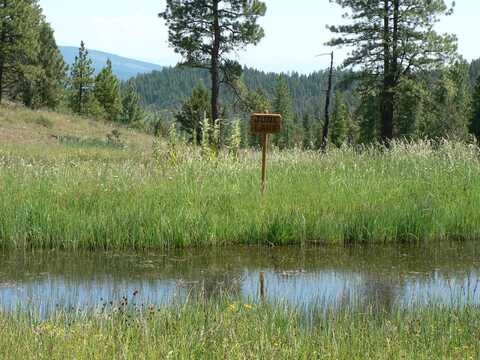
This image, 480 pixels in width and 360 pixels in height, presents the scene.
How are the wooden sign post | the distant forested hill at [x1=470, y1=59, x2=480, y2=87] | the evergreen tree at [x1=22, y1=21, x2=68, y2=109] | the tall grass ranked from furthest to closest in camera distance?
the distant forested hill at [x1=470, y1=59, x2=480, y2=87] < the evergreen tree at [x1=22, y1=21, x2=68, y2=109] < the wooden sign post < the tall grass

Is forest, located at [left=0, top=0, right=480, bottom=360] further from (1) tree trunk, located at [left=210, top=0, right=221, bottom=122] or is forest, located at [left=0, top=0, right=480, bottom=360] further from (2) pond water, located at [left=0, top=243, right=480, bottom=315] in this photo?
(1) tree trunk, located at [left=210, top=0, right=221, bottom=122]

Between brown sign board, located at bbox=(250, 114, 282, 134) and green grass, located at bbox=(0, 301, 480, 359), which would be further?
brown sign board, located at bbox=(250, 114, 282, 134)

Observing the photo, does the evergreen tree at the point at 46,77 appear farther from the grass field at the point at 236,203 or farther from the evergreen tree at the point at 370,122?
the grass field at the point at 236,203

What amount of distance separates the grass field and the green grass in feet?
11.2

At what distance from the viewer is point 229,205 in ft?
30.8

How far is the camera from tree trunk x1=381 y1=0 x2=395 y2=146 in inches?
1056

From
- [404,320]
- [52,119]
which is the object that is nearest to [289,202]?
[404,320]

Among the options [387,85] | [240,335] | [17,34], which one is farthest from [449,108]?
[240,335]

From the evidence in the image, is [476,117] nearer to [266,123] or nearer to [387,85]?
[387,85]

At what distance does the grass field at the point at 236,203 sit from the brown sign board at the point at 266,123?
99 centimetres

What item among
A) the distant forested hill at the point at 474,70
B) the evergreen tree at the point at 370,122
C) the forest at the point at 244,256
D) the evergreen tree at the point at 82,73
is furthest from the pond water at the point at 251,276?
the distant forested hill at the point at 474,70

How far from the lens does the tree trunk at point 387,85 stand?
26828mm

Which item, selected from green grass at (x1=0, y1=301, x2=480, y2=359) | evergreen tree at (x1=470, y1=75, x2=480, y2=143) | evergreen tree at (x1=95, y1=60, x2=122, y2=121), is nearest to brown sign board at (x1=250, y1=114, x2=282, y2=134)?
green grass at (x1=0, y1=301, x2=480, y2=359)

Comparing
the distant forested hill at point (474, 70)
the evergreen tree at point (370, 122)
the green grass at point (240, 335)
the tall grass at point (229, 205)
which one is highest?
the distant forested hill at point (474, 70)
